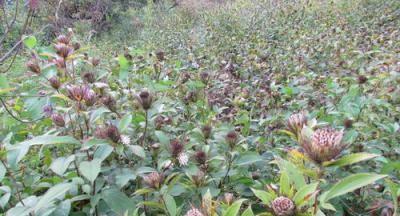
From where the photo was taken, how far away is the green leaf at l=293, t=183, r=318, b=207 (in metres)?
0.55

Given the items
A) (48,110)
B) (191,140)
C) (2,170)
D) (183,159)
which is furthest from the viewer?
(48,110)

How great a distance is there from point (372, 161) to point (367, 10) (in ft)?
13.4

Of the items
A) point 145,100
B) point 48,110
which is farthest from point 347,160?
point 48,110

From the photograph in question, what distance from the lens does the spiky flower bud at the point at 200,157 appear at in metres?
0.96

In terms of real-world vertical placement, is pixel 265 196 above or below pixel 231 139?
above

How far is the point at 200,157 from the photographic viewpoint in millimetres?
959

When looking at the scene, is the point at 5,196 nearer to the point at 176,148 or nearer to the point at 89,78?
the point at 176,148

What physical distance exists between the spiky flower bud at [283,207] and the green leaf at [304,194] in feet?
0.03

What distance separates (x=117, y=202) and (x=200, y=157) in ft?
0.73

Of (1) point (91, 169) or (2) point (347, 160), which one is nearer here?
(2) point (347, 160)

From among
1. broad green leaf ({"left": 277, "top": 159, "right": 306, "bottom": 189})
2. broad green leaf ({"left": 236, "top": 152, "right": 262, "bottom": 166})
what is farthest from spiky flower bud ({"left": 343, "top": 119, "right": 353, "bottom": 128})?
broad green leaf ({"left": 277, "top": 159, "right": 306, "bottom": 189})

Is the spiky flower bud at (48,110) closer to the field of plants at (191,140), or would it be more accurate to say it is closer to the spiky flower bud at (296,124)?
the field of plants at (191,140)

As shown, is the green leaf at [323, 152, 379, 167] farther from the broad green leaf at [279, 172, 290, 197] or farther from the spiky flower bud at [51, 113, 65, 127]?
the spiky flower bud at [51, 113, 65, 127]

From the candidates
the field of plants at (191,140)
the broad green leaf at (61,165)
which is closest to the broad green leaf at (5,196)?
the field of plants at (191,140)
